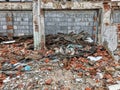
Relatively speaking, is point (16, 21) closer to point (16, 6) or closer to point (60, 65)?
point (16, 6)

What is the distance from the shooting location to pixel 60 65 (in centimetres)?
697

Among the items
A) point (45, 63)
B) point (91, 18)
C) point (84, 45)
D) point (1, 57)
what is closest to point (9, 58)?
point (1, 57)

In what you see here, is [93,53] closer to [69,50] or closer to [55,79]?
[69,50]

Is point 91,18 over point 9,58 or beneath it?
over

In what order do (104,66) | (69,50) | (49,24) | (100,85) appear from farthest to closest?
(49,24) < (69,50) < (104,66) < (100,85)

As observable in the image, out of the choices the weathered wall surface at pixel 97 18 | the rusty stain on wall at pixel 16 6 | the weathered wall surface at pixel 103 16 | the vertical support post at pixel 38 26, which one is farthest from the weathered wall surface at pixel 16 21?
the weathered wall surface at pixel 103 16

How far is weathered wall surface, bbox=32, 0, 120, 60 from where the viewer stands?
830 centimetres

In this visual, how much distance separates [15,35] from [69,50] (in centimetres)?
246

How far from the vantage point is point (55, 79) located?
20.1ft

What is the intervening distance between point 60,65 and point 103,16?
2.57 m

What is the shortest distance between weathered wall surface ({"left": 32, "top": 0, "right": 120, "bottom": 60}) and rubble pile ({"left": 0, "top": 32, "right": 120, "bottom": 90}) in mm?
427

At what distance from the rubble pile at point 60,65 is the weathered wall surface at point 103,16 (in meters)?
0.43

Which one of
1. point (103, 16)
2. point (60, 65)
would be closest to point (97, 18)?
point (103, 16)

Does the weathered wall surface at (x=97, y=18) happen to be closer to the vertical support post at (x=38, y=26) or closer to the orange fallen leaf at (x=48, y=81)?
the vertical support post at (x=38, y=26)
